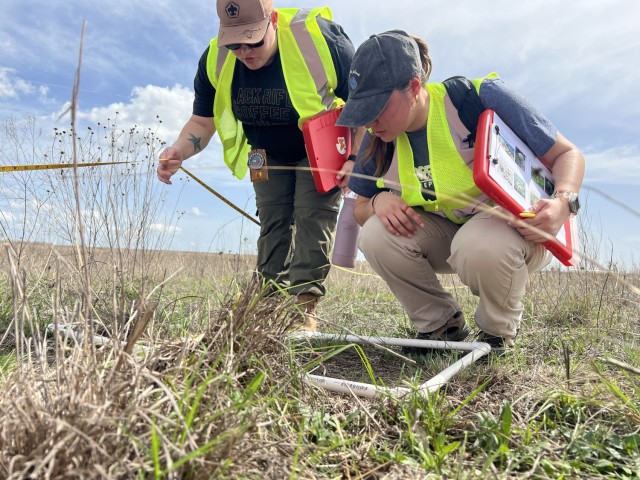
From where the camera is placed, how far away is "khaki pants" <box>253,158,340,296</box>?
3.20 metres

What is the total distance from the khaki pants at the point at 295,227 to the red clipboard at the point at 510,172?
124 cm

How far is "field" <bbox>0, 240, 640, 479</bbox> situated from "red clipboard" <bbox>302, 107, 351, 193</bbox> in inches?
37.3

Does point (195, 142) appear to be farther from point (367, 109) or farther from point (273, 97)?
point (367, 109)

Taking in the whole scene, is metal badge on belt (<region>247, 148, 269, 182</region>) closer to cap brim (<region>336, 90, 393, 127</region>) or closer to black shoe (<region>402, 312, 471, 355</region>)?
cap brim (<region>336, 90, 393, 127</region>)

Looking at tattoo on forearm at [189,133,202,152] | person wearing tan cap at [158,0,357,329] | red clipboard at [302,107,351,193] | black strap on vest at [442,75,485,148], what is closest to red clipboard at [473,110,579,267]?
black strap on vest at [442,75,485,148]

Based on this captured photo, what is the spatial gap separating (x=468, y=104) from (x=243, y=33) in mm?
1254

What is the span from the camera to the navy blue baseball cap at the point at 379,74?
2.21 metres

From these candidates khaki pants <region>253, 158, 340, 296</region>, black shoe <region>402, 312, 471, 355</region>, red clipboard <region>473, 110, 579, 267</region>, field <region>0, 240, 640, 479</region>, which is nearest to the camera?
field <region>0, 240, 640, 479</region>

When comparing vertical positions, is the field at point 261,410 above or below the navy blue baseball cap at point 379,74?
below

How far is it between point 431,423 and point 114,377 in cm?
90

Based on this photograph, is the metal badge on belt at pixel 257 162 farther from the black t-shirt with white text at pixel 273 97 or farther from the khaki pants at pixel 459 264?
the khaki pants at pixel 459 264

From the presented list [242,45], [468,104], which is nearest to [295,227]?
[242,45]

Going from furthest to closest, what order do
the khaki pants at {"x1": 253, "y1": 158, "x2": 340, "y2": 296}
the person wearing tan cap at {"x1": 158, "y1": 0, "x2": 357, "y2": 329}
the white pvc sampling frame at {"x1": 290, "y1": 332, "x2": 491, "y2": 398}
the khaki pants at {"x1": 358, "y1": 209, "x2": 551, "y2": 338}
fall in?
the khaki pants at {"x1": 253, "y1": 158, "x2": 340, "y2": 296} < the person wearing tan cap at {"x1": 158, "y1": 0, "x2": 357, "y2": 329} < the khaki pants at {"x1": 358, "y1": 209, "x2": 551, "y2": 338} < the white pvc sampling frame at {"x1": 290, "y1": 332, "x2": 491, "y2": 398}

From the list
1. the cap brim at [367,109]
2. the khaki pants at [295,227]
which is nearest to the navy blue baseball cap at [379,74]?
the cap brim at [367,109]
